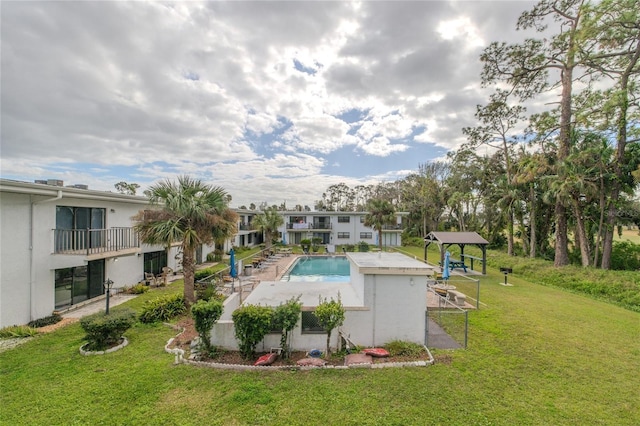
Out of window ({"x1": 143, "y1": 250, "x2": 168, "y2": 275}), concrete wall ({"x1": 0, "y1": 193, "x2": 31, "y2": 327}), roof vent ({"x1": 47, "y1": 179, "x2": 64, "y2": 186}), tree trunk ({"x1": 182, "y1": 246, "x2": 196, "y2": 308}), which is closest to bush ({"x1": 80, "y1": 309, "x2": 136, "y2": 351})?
tree trunk ({"x1": 182, "y1": 246, "x2": 196, "y2": 308})

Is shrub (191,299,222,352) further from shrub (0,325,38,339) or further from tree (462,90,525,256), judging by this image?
tree (462,90,525,256)

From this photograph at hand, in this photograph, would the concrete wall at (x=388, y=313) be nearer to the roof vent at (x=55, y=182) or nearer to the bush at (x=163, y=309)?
the bush at (x=163, y=309)

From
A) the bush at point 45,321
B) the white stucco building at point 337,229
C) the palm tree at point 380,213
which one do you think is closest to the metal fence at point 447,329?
the bush at point 45,321

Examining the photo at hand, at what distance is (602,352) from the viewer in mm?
7258

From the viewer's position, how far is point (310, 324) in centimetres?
726

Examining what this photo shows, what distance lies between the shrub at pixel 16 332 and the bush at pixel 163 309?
113 inches

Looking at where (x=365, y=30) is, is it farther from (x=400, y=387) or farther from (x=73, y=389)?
(x=73, y=389)

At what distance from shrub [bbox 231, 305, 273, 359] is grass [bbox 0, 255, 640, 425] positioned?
0.76 m

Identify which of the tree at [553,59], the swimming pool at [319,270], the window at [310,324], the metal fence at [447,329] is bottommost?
the swimming pool at [319,270]

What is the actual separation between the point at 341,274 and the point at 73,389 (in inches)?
656

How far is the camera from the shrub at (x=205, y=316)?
642 centimetres

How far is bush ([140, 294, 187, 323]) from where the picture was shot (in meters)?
9.07

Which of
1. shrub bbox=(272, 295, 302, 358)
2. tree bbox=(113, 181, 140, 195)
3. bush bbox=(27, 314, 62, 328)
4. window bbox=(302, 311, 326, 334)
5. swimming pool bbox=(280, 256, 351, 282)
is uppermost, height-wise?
tree bbox=(113, 181, 140, 195)

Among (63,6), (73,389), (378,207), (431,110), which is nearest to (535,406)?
(73,389)
